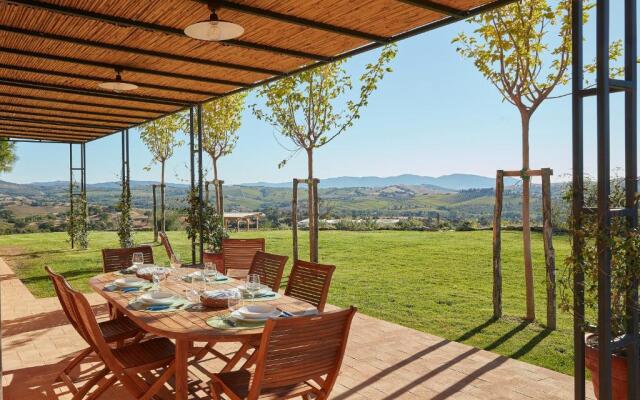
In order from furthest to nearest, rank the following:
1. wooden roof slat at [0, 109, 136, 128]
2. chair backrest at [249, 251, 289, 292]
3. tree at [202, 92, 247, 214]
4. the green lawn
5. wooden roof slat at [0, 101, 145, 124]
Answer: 1. tree at [202, 92, 247, 214]
2. wooden roof slat at [0, 109, 136, 128]
3. wooden roof slat at [0, 101, 145, 124]
4. the green lawn
5. chair backrest at [249, 251, 289, 292]

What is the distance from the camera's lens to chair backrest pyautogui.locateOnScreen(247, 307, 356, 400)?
238 cm

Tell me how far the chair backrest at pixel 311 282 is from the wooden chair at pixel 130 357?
110 centimetres

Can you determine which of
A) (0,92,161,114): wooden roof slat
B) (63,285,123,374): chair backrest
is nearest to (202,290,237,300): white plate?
(63,285,123,374): chair backrest

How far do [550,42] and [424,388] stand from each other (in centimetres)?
391

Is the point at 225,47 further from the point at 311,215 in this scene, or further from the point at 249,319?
the point at 311,215

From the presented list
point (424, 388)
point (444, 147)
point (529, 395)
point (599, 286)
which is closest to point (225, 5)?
point (599, 286)

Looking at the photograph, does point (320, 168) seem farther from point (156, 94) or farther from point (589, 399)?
point (589, 399)

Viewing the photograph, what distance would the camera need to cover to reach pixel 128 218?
1077 cm

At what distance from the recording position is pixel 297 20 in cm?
375

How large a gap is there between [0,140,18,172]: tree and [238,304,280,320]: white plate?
18.0 m

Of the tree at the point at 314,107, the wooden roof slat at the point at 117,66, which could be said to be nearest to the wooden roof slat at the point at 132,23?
the wooden roof slat at the point at 117,66

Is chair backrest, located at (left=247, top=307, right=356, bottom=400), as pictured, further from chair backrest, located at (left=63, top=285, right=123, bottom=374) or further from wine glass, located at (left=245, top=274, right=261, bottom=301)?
chair backrest, located at (left=63, top=285, right=123, bottom=374)

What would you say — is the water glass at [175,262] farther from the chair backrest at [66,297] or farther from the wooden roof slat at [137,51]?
the wooden roof slat at [137,51]

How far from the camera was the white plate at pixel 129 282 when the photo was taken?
154 inches
